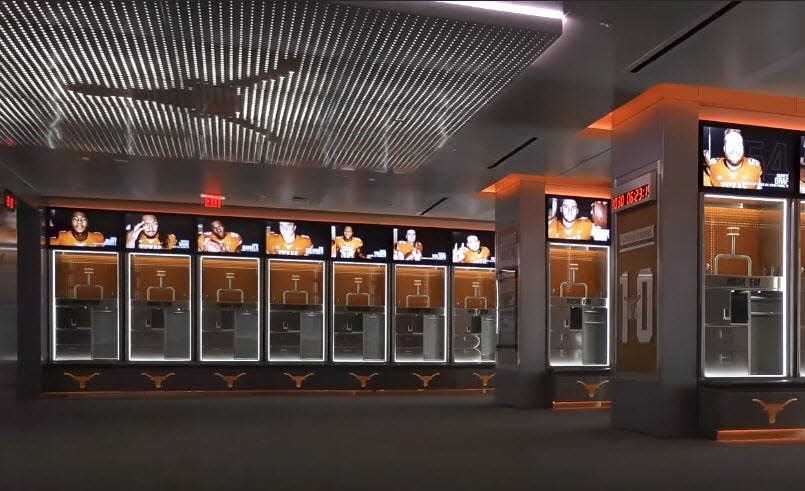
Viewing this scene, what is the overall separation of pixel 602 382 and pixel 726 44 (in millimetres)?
6611

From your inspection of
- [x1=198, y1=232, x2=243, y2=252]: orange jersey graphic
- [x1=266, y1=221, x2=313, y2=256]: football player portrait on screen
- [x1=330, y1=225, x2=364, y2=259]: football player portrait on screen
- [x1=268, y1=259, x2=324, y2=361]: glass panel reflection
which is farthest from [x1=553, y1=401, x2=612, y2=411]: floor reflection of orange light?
[x1=198, y1=232, x2=243, y2=252]: orange jersey graphic

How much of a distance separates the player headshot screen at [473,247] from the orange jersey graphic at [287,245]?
3.18 metres

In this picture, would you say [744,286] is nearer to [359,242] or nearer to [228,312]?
[359,242]

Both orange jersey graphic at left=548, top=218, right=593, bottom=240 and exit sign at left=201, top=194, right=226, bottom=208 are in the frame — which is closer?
orange jersey graphic at left=548, top=218, right=593, bottom=240

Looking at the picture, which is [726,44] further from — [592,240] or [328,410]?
[328,410]

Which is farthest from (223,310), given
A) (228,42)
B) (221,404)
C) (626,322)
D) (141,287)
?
(228,42)

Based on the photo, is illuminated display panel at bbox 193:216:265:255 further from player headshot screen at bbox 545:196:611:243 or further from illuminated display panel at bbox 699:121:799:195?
illuminated display panel at bbox 699:121:799:195

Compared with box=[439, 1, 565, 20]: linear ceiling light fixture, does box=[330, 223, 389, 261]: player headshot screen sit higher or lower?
lower

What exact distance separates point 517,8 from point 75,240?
38.4 feet

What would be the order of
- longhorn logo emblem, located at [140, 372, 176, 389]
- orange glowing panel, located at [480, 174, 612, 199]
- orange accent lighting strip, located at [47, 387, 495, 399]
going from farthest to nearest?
longhorn logo emblem, located at [140, 372, 176, 389] → orange accent lighting strip, located at [47, 387, 495, 399] → orange glowing panel, located at [480, 174, 612, 199]

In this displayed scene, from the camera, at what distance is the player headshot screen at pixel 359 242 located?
52.3ft

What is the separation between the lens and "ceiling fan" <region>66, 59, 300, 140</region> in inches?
271

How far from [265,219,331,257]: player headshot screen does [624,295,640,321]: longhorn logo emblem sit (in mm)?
8312

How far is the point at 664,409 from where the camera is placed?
777 cm
